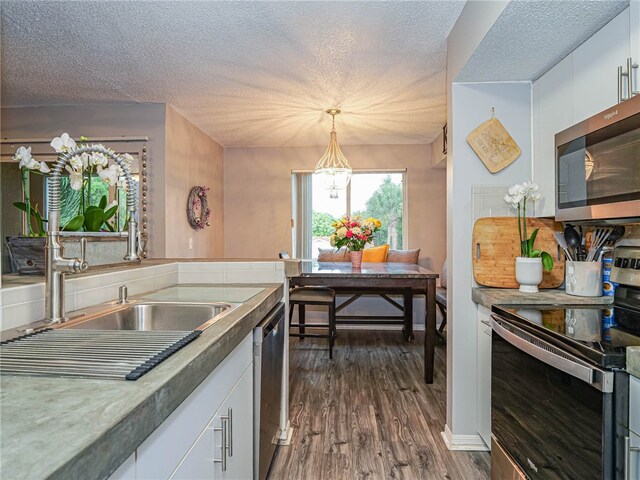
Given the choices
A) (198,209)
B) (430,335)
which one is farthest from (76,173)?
(198,209)

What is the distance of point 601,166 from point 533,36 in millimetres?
662

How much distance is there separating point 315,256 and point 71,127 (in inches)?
121

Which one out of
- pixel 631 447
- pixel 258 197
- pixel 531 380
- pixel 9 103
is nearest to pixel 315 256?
pixel 258 197

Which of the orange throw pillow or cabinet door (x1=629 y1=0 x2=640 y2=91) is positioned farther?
the orange throw pillow

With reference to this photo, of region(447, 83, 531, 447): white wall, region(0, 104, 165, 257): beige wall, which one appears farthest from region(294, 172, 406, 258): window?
region(447, 83, 531, 447): white wall

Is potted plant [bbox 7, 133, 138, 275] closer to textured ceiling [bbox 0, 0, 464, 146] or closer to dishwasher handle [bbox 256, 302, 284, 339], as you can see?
dishwasher handle [bbox 256, 302, 284, 339]

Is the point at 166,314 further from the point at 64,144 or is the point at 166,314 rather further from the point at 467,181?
the point at 467,181

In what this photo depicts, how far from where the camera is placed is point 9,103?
3549mm

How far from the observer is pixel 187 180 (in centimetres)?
395

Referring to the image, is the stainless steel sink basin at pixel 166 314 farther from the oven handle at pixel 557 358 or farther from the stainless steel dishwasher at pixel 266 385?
the oven handle at pixel 557 358

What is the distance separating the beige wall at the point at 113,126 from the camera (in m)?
3.49

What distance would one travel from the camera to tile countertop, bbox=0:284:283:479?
464 mm

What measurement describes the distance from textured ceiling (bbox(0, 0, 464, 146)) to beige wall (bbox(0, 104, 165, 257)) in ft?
0.38

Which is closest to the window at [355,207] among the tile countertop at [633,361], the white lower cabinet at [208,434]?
the white lower cabinet at [208,434]
